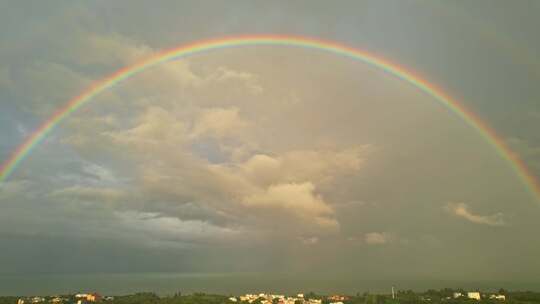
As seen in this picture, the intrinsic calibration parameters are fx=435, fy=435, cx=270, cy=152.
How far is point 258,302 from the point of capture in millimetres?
40875

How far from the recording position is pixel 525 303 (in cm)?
3472

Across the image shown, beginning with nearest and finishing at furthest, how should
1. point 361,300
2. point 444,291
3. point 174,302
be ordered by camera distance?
point 174,302
point 361,300
point 444,291

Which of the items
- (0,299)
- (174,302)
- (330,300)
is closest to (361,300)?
(330,300)

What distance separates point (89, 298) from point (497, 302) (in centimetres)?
3697

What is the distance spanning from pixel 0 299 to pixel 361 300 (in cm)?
3318

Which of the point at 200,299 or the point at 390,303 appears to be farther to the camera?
the point at 200,299

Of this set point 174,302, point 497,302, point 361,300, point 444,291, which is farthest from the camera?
point 444,291

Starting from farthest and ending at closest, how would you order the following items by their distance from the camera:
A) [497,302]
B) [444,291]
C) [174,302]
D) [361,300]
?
[444,291] → [361,300] → [174,302] → [497,302]

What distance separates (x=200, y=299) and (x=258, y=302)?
5.45 m

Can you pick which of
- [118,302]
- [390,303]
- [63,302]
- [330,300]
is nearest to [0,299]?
[63,302]

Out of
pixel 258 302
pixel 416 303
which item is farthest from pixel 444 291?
pixel 258 302

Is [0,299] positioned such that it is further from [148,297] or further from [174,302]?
[174,302]

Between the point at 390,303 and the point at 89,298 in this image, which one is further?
the point at 89,298

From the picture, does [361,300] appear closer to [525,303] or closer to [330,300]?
[330,300]
